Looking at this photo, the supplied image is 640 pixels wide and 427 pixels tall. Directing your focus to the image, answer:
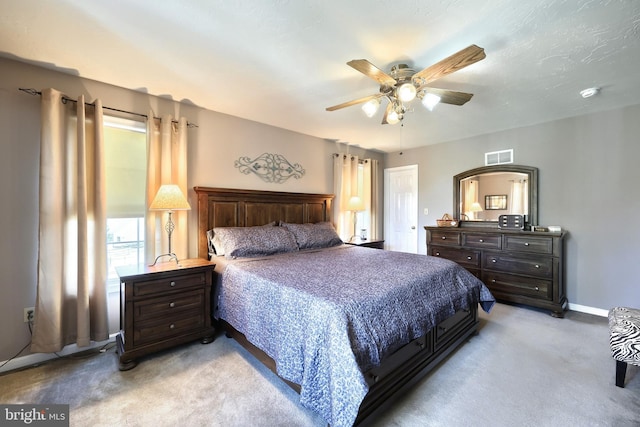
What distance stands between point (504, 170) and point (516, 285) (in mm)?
1671

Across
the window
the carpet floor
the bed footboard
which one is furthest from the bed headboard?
the carpet floor

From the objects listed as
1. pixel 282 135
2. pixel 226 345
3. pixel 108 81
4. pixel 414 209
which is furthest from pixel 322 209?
pixel 108 81

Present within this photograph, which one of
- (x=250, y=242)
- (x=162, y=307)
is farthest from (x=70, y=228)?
(x=250, y=242)

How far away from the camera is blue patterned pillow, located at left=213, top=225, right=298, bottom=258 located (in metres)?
2.81

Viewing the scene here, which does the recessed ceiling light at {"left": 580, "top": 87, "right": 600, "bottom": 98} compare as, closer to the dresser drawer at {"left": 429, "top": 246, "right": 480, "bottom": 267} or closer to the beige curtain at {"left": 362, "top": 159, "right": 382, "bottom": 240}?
the dresser drawer at {"left": 429, "top": 246, "right": 480, "bottom": 267}

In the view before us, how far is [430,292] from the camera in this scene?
203 cm

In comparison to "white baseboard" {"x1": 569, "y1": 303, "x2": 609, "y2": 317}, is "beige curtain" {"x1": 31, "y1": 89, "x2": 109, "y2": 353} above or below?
above

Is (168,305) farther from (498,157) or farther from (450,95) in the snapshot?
(498,157)

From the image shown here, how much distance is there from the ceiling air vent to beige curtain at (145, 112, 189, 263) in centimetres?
428

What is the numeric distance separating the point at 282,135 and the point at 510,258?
359cm

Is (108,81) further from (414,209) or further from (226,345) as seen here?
(414,209)

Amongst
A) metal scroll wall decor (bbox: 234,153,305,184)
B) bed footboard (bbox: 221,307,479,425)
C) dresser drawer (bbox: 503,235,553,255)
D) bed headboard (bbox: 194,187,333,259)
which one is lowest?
bed footboard (bbox: 221,307,479,425)

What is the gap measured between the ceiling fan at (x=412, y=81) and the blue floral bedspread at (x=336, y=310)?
1383 millimetres

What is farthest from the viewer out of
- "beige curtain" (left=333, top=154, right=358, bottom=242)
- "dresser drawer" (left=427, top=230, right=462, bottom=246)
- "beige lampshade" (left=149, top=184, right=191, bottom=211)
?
"beige curtain" (left=333, top=154, right=358, bottom=242)
